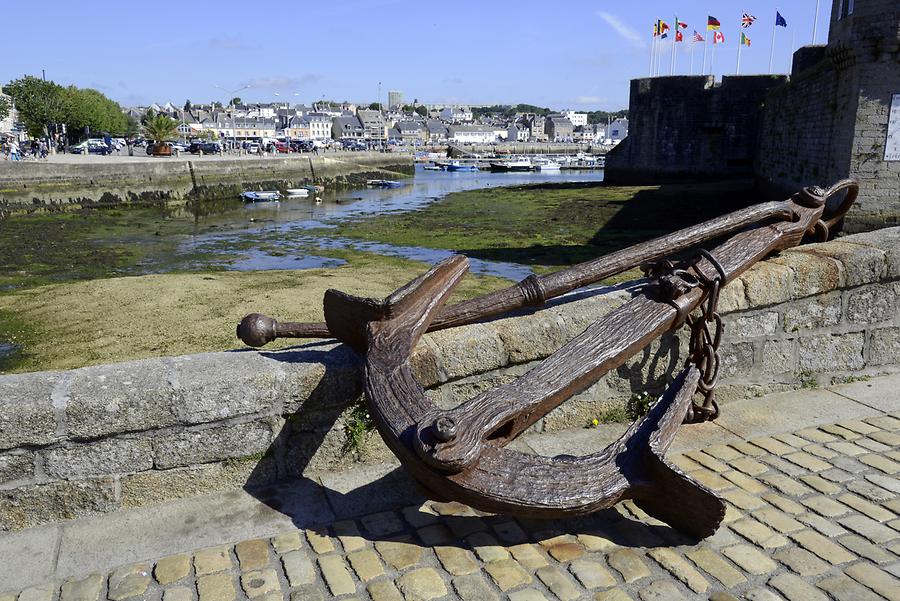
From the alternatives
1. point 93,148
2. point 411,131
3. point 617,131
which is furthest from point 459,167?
point 617,131

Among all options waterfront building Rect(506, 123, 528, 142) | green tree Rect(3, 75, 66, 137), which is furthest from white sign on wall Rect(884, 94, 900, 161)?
waterfront building Rect(506, 123, 528, 142)

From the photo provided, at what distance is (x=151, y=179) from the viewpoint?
34906 millimetres

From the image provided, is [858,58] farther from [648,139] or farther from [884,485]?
[648,139]

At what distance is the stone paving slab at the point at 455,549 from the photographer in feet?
7.59

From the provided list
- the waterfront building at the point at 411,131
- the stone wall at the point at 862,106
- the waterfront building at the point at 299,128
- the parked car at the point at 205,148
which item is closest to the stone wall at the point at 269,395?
the stone wall at the point at 862,106

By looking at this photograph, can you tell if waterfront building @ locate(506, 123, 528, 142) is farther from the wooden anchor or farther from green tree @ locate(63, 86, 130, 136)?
the wooden anchor

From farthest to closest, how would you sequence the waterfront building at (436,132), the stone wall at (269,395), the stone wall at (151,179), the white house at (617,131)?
the white house at (617,131)
the waterfront building at (436,132)
the stone wall at (151,179)
the stone wall at (269,395)

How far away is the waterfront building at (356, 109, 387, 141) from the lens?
12640 cm

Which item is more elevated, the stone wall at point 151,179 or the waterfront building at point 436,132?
the waterfront building at point 436,132

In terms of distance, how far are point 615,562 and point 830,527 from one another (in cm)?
93

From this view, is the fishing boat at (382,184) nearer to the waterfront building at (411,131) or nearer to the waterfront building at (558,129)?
the waterfront building at (411,131)

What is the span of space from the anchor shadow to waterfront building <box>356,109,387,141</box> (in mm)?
124436

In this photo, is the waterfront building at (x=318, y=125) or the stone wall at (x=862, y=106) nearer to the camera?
the stone wall at (x=862, y=106)

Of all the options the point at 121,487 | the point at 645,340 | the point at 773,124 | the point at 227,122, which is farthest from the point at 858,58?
the point at 227,122
